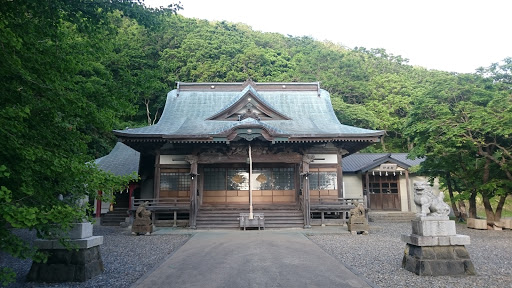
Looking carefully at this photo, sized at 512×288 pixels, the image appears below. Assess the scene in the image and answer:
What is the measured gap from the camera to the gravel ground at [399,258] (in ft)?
19.1

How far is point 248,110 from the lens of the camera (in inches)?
696

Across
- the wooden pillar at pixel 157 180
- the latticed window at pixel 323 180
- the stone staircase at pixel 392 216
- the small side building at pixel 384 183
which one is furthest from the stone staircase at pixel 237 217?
the small side building at pixel 384 183

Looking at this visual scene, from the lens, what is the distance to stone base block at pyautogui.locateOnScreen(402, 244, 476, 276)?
6.16 m

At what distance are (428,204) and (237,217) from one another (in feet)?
31.8

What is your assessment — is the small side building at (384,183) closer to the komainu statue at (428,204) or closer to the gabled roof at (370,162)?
the gabled roof at (370,162)

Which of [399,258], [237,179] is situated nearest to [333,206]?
[237,179]

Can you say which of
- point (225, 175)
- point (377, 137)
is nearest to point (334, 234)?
point (377, 137)

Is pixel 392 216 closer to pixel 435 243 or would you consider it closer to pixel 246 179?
pixel 246 179

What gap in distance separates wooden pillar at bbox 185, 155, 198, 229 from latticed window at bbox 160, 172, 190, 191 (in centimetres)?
147

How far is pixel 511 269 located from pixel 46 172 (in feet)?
29.2

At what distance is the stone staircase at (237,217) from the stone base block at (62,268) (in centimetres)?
831

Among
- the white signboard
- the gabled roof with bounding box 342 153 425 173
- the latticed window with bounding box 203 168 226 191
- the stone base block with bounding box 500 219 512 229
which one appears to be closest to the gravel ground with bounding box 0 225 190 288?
the latticed window with bounding box 203 168 226 191

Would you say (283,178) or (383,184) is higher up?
(283,178)

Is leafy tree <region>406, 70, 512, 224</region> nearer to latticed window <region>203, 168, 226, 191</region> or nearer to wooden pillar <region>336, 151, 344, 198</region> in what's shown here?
wooden pillar <region>336, 151, 344, 198</region>
